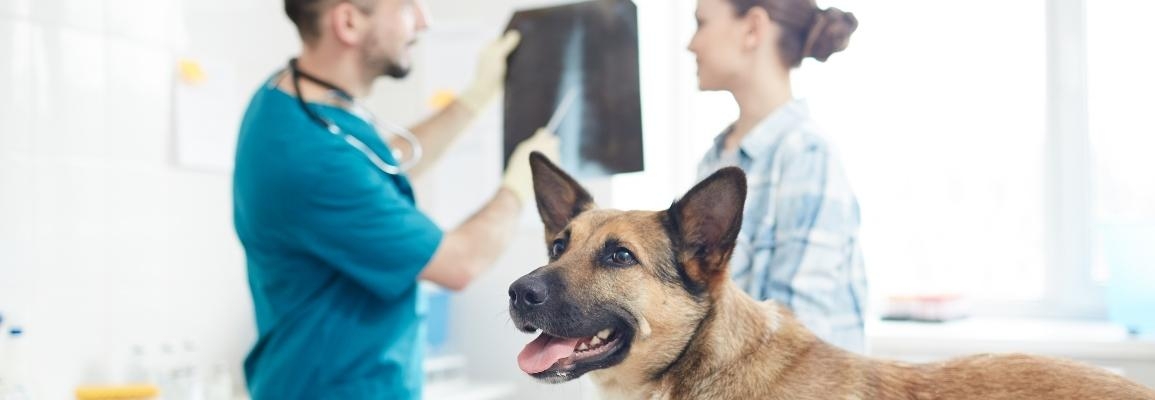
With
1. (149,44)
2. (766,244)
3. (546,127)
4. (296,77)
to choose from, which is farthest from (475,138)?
(766,244)

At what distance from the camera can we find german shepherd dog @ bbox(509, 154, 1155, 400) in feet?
2.09

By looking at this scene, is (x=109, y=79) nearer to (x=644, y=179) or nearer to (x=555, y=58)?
(x=555, y=58)

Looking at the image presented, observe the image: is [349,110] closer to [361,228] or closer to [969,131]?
[361,228]

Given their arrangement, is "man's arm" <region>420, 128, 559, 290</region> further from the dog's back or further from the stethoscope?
the dog's back

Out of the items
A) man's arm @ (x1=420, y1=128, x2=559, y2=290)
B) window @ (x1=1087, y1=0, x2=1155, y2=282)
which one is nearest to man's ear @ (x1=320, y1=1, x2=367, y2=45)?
man's arm @ (x1=420, y1=128, x2=559, y2=290)

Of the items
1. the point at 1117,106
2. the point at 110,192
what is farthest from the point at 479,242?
the point at 110,192

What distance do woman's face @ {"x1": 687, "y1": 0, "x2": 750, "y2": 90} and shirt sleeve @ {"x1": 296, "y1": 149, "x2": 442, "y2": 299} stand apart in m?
0.60

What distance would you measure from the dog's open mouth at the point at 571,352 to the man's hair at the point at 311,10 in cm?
89

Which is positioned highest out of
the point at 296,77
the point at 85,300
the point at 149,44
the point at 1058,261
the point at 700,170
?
the point at 149,44

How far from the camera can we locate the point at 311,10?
4.57ft

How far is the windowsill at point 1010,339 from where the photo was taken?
0.82 meters

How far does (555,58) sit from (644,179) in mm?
325

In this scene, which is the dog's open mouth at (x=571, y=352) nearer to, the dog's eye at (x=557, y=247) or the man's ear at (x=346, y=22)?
the dog's eye at (x=557, y=247)

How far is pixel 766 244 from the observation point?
778mm
